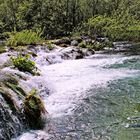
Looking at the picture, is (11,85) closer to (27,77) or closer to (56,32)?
(27,77)

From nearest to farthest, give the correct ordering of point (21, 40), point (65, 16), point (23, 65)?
point (23, 65) < point (21, 40) < point (65, 16)

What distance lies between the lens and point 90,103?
14.8m

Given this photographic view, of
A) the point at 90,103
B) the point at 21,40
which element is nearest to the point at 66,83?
the point at 90,103

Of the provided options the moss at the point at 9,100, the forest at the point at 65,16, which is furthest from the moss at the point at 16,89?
the forest at the point at 65,16

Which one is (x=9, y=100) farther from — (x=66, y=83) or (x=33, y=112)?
(x=66, y=83)

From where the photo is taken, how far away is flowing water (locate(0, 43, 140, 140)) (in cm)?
1142

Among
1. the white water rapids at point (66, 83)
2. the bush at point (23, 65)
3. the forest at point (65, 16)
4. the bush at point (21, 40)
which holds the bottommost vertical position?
the forest at point (65, 16)

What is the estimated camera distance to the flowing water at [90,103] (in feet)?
37.5

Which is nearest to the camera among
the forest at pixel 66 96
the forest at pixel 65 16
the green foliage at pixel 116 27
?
the forest at pixel 66 96

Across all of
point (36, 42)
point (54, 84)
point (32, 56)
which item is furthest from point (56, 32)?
point (54, 84)

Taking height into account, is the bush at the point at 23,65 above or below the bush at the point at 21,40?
above

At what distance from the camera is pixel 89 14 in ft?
233

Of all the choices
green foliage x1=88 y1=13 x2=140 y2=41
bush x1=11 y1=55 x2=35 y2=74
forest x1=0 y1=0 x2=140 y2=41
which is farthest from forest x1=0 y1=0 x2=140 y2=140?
forest x1=0 y1=0 x2=140 y2=41

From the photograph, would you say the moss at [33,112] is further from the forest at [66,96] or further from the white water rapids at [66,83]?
the white water rapids at [66,83]
